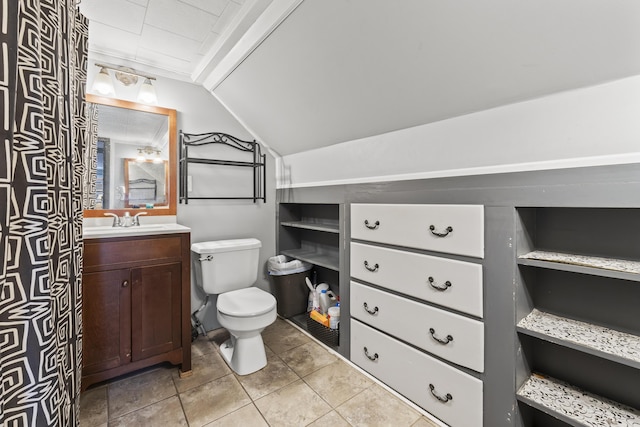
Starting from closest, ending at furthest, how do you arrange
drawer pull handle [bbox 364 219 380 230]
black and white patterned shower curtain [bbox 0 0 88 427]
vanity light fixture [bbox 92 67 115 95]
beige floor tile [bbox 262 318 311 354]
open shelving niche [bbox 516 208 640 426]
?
1. black and white patterned shower curtain [bbox 0 0 88 427]
2. open shelving niche [bbox 516 208 640 426]
3. drawer pull handle [bbox 364 219 380 230]
4. vanity light fixture [bbox 92 67 115 95]
5. beige floor tile [bbox 262 318 311 354]

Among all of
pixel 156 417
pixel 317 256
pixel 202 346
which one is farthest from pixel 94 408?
pixel 317 256

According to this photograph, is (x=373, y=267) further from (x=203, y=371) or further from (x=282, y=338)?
(x=203, y=371)

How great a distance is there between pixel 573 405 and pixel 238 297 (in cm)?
187

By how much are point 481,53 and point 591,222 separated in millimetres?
871

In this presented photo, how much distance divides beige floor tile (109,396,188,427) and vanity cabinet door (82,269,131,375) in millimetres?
317

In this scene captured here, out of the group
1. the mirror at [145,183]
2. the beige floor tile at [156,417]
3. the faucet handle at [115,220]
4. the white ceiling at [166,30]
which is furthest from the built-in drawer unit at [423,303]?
the faucet handle at [115,220]

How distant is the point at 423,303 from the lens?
1.55 metres

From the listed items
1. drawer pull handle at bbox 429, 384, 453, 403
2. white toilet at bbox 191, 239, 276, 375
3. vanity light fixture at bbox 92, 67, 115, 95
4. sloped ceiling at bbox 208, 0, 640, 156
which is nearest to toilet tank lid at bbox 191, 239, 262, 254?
white toilet at bbox 191, 239, 276, 375

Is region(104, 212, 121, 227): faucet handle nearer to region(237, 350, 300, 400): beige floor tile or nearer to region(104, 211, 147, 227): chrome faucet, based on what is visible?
region(104, 211, 147, 227): chrome faucet

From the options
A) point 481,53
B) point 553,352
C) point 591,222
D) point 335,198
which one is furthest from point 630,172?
point 335,198

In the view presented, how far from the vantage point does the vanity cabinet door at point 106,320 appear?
161cm

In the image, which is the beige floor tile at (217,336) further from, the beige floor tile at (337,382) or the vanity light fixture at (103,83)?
the vanity light fixture at (103,83)

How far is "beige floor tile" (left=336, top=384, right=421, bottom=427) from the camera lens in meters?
1.48

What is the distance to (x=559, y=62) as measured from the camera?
3.69 feet
